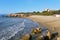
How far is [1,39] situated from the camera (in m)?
20.0

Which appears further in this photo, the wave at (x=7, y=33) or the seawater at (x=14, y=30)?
the seawater at (x=14, y=30)

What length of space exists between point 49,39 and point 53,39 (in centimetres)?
47

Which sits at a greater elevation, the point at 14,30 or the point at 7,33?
the point at 7,33

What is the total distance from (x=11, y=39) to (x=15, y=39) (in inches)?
22.7

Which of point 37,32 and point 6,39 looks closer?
point 6,39

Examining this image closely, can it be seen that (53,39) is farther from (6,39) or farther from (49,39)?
(6,39)

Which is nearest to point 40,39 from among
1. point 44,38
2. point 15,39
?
point 44,38

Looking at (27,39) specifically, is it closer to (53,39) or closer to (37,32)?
(53,39)

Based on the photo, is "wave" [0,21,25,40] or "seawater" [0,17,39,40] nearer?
"wave" [0,21,25,40]

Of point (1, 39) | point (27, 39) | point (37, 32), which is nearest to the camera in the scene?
point (27, 39)

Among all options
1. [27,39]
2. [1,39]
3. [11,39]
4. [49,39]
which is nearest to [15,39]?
[11,39]

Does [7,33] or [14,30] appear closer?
[7,33]

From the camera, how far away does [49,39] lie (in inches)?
725

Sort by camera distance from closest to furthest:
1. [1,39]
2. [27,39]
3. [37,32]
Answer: [27,39]
[1,39]
[37,32]
